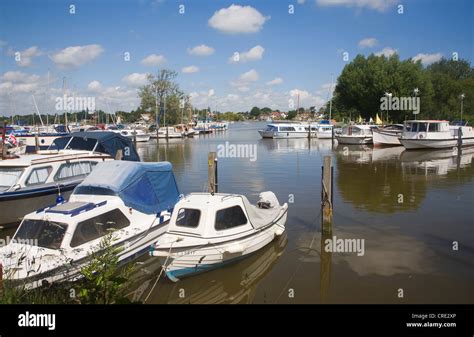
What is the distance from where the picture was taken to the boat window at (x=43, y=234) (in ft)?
32.5

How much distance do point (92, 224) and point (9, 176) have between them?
717 cm

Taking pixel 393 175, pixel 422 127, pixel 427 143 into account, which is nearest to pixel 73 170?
pixel 393 175

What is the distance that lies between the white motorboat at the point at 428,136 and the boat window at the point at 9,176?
123ft

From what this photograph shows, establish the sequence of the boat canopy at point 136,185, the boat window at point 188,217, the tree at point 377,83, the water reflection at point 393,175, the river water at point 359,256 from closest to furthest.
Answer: the river water at point 359,256, the boat window at point 188,217, the boat canopy at point 136,185, the water reflection at point 393,175, the tree at point 377,83

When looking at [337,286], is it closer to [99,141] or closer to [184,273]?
[184,273]

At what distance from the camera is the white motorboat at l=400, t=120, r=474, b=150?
4222 cm

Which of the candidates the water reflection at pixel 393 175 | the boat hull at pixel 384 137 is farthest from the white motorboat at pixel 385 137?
the water reflection at pixel 393 175

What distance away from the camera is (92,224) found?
10492 mm

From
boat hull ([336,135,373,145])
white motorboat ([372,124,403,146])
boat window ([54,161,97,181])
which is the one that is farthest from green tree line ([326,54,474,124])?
boat window ([54,161,97,181])

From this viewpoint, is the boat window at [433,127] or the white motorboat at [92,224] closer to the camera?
the white motorboat at [92,224]

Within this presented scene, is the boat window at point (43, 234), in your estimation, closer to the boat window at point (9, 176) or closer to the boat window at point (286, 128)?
the boat window at point (9, 176)

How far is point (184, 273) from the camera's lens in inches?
418

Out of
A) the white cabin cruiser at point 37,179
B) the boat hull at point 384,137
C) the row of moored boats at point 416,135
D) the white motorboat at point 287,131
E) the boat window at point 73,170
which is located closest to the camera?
the white cabin cruiser at point 37,179
